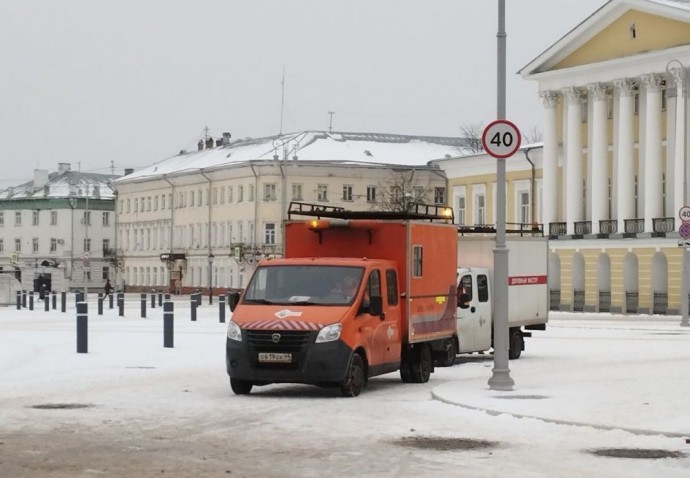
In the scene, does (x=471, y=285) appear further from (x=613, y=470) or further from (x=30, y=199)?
(x=30, y=199)

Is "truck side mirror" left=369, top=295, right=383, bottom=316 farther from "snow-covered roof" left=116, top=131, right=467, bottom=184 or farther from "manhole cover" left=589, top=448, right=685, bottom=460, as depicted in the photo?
"snow-covered roof" left=116, top=131, right=467, bottom=184

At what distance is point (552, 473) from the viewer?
12.6 meters

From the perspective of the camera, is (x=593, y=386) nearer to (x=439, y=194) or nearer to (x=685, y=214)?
(x=685, y=214)

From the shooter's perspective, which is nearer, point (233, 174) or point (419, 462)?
point (419, 462)

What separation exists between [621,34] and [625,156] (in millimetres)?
5993

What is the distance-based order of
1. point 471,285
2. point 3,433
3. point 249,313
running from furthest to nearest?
point 471,285
point 249,313
point 3,433

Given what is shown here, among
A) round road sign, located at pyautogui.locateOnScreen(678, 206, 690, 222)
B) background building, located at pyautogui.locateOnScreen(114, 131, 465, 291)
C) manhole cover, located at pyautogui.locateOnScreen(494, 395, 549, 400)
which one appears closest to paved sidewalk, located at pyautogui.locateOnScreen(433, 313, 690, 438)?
manhole cover, located at pyautogui.locateOnScreen(494, 395, 549, 400)

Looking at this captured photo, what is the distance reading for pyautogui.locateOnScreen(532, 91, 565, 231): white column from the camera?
80144 millimetres

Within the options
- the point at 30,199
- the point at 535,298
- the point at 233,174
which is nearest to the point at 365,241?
the point at 535,298

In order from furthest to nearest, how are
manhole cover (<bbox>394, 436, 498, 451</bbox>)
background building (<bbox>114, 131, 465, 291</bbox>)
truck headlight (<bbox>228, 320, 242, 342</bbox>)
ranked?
background building (<bbox>114, 131, 465, 291</bbox>) < truck headlight (<bbox>228, 320, 242, 342</bbox>) < manhole cover (<bbox>394, 436, 498, 451</bbox>)

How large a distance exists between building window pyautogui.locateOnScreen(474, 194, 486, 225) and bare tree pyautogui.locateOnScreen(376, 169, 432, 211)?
4793 millimetres

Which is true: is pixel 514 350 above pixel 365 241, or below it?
below

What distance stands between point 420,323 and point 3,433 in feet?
28.6

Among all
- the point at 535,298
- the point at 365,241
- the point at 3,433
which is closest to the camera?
the point at 3,433
